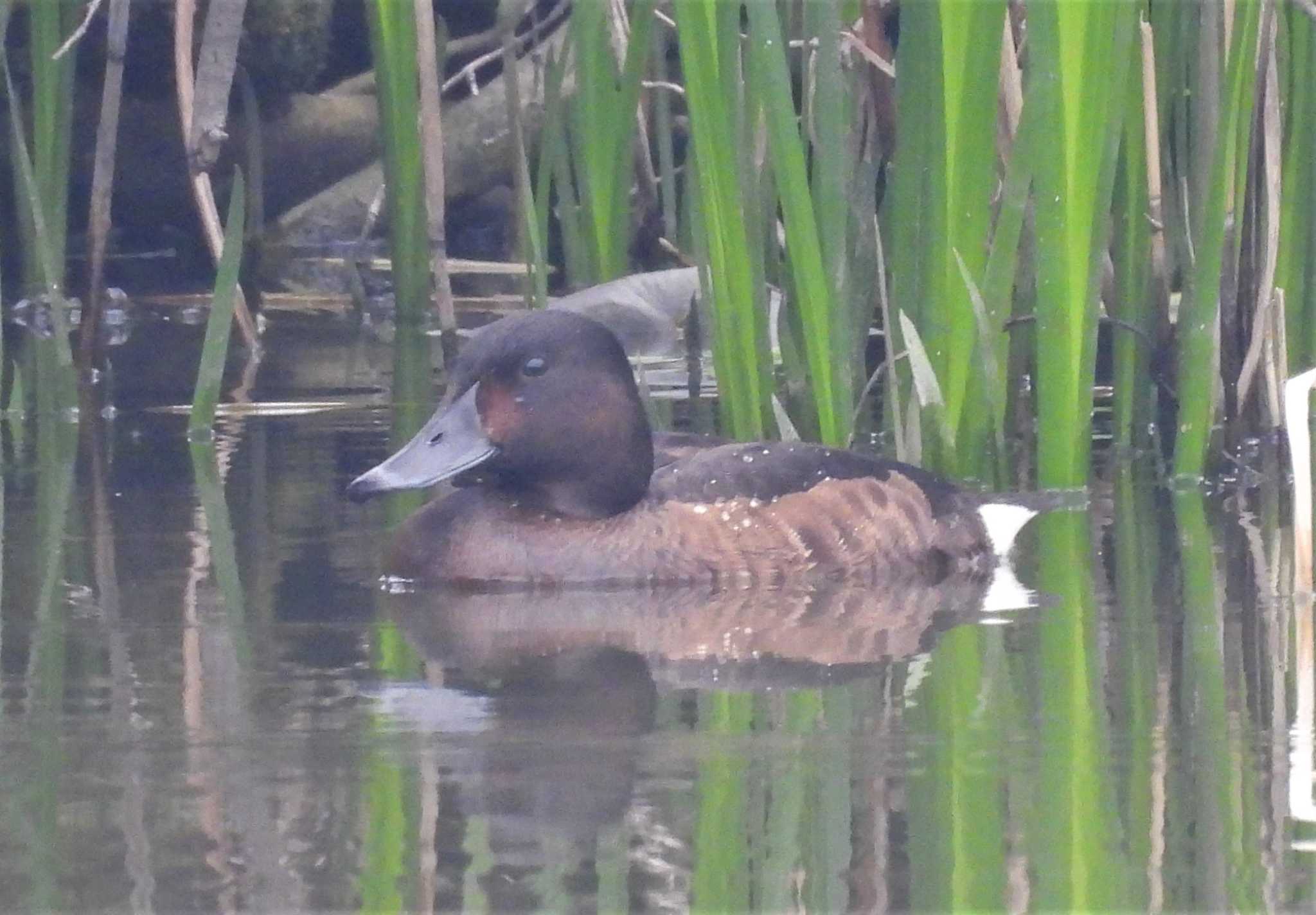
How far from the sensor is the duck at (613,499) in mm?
4359

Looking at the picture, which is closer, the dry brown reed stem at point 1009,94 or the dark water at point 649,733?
the dark water at point 649,733

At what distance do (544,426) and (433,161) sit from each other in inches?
99.3

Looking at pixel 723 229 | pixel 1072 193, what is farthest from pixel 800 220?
pixel 1072 193

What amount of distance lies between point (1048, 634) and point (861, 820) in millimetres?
1164

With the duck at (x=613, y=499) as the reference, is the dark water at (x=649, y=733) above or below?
below

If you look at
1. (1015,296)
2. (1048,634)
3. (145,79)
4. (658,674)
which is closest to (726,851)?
(658,674)

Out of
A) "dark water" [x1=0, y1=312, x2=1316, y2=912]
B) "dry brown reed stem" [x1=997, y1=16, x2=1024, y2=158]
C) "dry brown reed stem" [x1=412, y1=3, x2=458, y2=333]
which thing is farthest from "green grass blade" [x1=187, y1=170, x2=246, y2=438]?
"dry brown reed stem" [x1=997, y1=16, x2=1024, y2=158]

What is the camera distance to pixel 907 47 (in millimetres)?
4605

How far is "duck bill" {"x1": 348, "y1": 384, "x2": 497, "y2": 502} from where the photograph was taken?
14.7 ft

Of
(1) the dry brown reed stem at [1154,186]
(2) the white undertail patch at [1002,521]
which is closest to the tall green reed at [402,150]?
(1) the dry brown reed stem at [1154,186]

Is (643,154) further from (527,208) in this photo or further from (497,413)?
(497,413)

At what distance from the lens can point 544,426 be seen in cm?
455

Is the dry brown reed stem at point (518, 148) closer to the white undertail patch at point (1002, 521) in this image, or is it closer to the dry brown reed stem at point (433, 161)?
the dry brown reed stem at point (433, 161)

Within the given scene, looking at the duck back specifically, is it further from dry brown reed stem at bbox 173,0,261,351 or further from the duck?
dry brown reed stem at bbox 173,0,261,351
